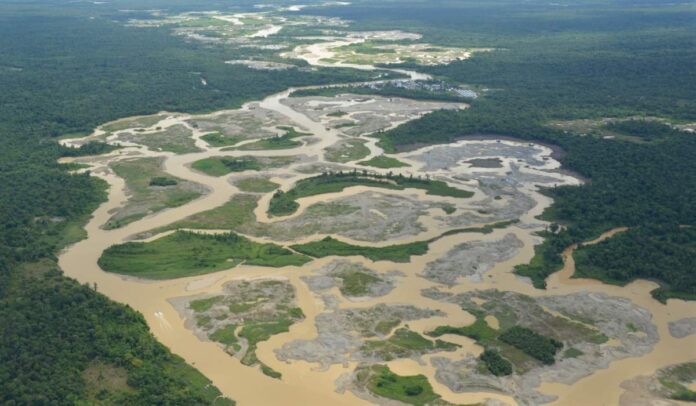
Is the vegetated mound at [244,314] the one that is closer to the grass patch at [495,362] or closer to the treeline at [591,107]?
the grass patch at [495,362]

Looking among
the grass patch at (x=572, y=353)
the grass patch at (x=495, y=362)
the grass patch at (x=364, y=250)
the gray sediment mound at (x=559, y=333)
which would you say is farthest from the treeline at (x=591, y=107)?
the grass patch at (x=495, y=362)

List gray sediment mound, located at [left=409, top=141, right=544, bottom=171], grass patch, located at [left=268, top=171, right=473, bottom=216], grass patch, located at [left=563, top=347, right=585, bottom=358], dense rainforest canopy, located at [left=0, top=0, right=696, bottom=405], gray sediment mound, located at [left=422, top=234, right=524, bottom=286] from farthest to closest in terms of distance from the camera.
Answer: gray sediment mound, located at [left=409, top=141, right=544, bottom=171]
grass patch, located at [left=268, top=171, right=473, bottom=216]
gray sediment mound, located at [left=422, top=234, right=524, bottom=286]
grass patch, located at [left=563, top=347, right=585, bottom=358]
dense rainforest canopy, located at [left=0, top=0, right=696, bottom=405]

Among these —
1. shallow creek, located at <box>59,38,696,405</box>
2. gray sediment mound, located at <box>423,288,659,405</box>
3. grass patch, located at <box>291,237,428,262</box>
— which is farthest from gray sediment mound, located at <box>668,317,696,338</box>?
grass patch, located at <box>291,237,428,262</box>

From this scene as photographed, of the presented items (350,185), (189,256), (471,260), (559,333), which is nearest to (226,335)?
(189,256)

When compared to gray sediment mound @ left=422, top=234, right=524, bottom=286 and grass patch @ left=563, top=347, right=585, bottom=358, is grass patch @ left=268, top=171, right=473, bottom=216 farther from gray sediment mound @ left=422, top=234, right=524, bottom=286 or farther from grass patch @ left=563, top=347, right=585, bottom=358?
grass patch @ left=563, top=347, right=585, bottom=358

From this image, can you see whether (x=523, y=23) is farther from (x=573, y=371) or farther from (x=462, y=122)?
(x=573, y=371)
